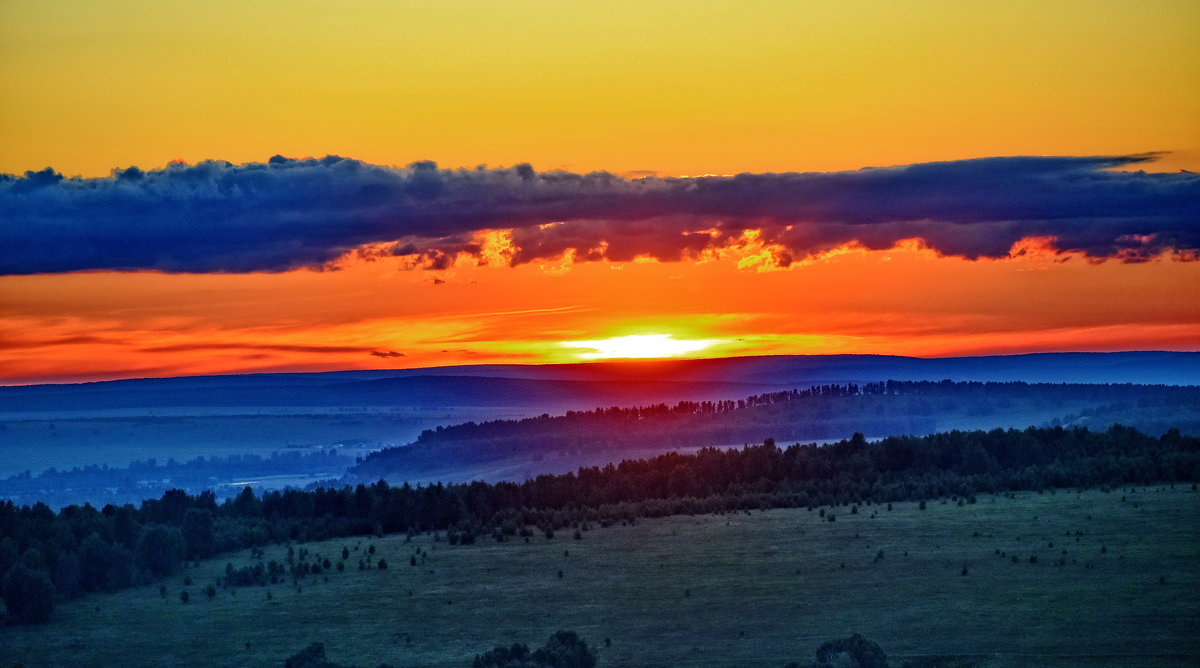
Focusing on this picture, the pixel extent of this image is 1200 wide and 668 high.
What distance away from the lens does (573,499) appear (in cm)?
10662

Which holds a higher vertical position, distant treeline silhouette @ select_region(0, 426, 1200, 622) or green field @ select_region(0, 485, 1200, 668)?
distant treeline silhouette @ select_region(0, 426, 1200, 622)

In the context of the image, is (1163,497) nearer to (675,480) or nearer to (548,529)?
(548,529)

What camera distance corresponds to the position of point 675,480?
369ft

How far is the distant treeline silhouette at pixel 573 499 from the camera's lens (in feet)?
254

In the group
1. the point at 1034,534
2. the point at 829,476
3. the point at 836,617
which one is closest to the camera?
the point at 836,617

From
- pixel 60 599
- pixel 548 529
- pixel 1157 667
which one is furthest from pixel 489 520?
pixel 1157 667

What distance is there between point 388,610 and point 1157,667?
3160 centimetres

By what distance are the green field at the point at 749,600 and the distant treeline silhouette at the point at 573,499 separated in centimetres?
349

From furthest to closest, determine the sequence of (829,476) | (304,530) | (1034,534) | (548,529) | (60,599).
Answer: (829,476) < (304,530) < (548,529) < (60,599) < (1034,534)

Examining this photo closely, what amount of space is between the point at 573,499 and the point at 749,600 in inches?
1931

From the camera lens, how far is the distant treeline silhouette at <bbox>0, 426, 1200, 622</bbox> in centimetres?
7731

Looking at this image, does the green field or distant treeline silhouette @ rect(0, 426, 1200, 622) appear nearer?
the green field

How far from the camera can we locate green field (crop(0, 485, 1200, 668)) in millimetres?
49125

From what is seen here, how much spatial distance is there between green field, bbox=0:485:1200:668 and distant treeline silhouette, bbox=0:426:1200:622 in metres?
3.49
